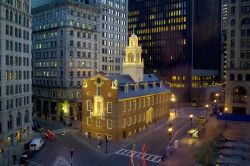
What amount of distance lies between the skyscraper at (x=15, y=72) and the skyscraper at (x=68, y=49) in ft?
74.8

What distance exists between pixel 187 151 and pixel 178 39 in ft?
327

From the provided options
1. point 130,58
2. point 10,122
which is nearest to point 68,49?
point 130,58

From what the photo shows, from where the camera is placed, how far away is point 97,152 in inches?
2346

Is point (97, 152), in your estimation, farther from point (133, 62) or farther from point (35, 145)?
point (133, 62)

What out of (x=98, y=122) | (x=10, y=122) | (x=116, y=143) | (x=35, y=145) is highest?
(x=10, y=122)

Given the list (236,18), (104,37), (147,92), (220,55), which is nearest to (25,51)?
(147,92)

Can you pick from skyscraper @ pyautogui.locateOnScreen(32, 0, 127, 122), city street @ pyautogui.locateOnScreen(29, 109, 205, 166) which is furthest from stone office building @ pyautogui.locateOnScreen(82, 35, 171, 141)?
skyscraper @ pyautogui.locateOnScreen(32, 0, 127, 122)

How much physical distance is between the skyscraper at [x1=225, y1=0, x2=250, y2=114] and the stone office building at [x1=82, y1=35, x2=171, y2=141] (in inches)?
1123

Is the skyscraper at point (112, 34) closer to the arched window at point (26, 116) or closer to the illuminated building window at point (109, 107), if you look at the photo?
the illuminated building window at point (109, 107)

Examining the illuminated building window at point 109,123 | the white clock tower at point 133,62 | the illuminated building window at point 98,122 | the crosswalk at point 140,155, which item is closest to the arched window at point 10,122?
the illuminated building window at point 98,122

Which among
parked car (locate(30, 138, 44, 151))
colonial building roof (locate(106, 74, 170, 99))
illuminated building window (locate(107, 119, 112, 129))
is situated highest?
colonial building roof (locate(106, 74, 170, 99))

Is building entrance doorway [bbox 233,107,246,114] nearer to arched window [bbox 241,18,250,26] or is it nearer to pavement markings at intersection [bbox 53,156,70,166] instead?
arched window [bbox 241,18,250,26]

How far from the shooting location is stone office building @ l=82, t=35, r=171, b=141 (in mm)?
69188

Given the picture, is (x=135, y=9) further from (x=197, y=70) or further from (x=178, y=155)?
(x=178, y=155)
